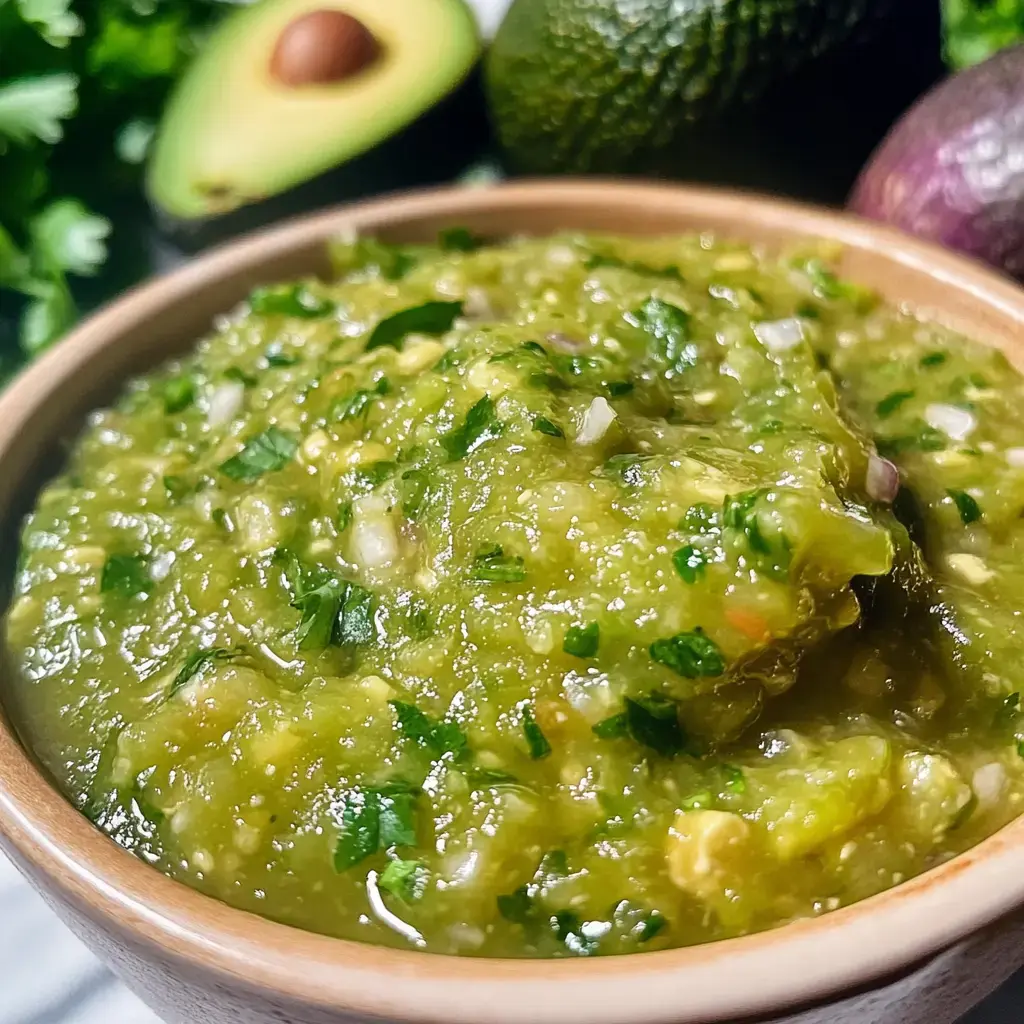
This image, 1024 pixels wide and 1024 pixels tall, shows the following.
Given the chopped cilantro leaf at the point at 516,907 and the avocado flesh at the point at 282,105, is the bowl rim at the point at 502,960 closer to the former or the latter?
the chopped cilantro leaf at the point at 516,907

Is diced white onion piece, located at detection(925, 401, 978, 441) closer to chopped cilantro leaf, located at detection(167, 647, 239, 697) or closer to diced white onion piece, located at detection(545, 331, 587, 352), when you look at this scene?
diced white onion piece, located at detection(545, 331, 587, 352)

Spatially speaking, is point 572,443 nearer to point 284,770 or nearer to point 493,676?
point 493,676

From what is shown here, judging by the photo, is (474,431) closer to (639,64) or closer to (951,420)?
(951,420)

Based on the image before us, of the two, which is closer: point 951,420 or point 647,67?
point 951,420

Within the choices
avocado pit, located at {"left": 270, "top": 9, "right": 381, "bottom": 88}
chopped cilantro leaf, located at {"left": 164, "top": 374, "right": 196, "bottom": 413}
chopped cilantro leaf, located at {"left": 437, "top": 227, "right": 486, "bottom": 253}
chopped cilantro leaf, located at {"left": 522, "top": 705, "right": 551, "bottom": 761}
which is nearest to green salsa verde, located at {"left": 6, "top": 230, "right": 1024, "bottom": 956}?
chopped cilantro leaf, located at {"left": 522, "top": 705, "right": 551, "bottom": 761}

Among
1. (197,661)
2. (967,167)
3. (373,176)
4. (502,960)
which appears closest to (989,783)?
(502,960)

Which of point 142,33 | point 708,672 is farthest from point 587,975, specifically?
point 142,33
